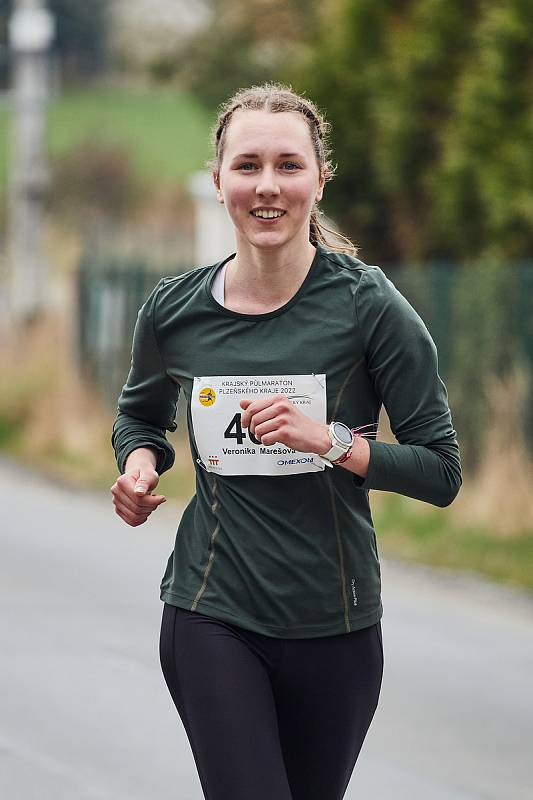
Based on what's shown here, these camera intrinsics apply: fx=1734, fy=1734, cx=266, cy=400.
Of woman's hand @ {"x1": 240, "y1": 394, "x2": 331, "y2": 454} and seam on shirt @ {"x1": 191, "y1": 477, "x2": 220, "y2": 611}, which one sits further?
seam on shirt @ {"x1": 191, "y1": 477, "x2": 220, "y2": 611}

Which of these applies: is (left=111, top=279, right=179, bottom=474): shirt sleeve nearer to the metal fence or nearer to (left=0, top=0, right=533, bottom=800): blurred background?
(left=0, top=0, right=533, bottom=800): blurred background

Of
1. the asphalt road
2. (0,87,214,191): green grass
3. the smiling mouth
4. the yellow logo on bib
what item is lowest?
the asphalt road

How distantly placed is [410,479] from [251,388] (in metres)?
0.34

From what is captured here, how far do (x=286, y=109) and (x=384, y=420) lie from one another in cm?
890

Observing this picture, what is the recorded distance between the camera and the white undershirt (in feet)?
10.8

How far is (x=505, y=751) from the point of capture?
19.7 feet

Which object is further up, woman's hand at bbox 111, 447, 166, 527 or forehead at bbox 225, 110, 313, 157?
forehead at bbox 225, 110, 313, 157

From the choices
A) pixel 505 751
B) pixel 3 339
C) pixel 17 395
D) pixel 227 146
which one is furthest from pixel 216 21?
pixel 227 146

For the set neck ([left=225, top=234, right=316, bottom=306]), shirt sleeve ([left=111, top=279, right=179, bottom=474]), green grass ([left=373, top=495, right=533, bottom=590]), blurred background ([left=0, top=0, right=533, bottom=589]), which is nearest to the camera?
neck ([left=225, top=234, right=316, bottom=306])

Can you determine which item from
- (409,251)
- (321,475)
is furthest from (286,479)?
(409,251)

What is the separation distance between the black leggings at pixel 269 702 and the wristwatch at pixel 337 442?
360 millimetres

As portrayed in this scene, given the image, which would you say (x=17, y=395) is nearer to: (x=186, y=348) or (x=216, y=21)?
(x=186, y=348)

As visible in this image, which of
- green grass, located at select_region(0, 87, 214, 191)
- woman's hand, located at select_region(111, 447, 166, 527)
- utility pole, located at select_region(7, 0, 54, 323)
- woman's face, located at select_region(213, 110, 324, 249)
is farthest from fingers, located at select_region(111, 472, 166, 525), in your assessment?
green grass, located at select_region(0, 87, 214, 191)

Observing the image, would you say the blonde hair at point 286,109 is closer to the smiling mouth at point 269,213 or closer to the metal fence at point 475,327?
the smiling mouth at point 269,213
